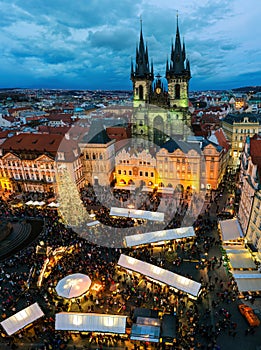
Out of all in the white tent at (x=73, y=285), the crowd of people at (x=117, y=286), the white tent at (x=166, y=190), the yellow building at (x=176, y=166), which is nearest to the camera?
the crowd of people at (x=117, y=286)

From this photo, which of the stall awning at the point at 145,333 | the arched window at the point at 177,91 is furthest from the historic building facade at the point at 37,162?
the stall awning at the point at 145,333

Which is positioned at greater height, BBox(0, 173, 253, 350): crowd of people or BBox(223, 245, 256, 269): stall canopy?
BBox(223, 245, 256, 269): stall canopy

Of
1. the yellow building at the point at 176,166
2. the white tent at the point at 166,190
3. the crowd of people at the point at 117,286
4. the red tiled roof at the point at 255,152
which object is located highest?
the red tiled roof at the point at 255,152

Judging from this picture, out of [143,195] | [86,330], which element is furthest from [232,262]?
[143,195]

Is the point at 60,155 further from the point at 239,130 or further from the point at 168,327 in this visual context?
the point at 239,130

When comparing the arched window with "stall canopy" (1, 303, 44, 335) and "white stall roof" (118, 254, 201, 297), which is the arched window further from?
"stall canopy" (1, 303, 44, 335)

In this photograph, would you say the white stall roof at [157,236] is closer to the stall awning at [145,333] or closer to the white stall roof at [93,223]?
the white stall roof at [93,223]

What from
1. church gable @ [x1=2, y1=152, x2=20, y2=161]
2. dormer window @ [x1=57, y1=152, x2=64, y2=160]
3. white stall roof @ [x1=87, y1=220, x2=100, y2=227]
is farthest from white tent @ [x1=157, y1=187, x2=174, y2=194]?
church gable @ [x1=2, y1=152, x2=20, y2=161]
